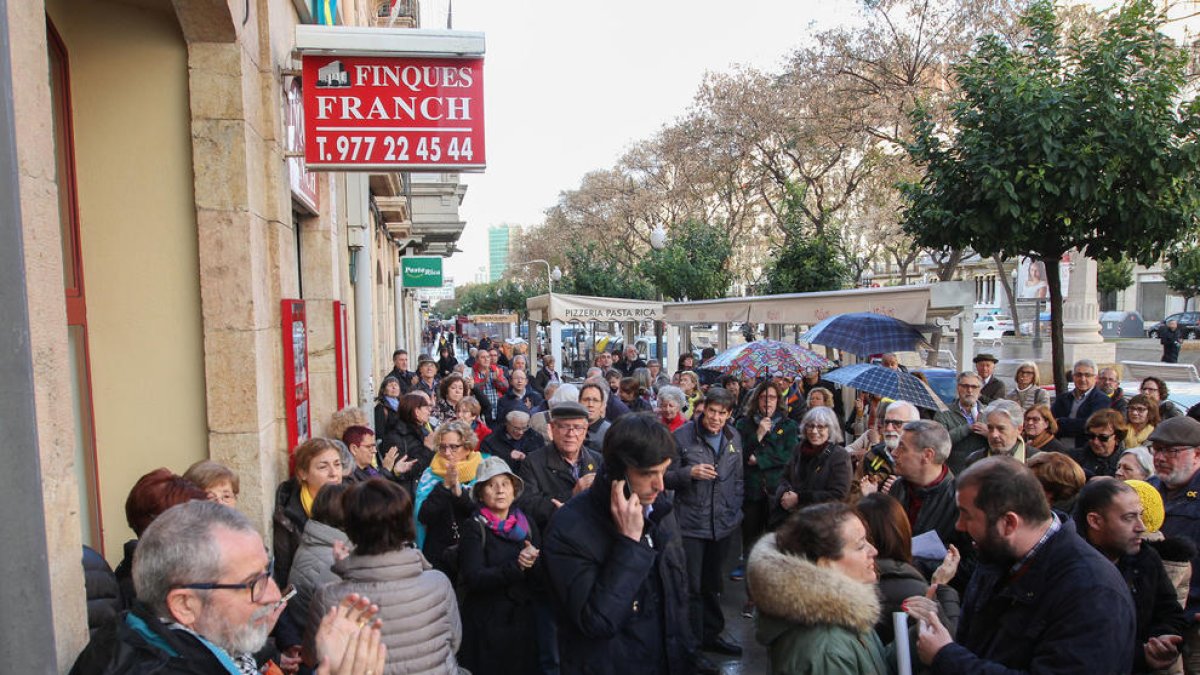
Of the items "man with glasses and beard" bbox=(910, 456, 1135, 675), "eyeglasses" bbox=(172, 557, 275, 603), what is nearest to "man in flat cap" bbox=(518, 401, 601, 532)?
"man with glasses and beard" bbox=(910, 456, 1135, 675)

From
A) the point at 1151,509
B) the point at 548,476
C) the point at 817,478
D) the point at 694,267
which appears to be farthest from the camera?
the point at 694,267

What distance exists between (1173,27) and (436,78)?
38.6m

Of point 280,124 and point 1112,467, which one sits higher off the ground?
point 280,124

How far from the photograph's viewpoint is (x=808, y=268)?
16.0 meters

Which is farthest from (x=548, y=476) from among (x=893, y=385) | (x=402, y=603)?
(x=893, y=385)

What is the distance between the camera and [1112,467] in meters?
5.75

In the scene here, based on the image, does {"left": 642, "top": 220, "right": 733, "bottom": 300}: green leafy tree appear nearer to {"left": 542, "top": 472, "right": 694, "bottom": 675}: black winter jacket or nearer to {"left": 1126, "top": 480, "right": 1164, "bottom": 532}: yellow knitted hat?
{"left": 1126, "top": 480, "right": 1164, "bottom": 532}: yellow knitted hat

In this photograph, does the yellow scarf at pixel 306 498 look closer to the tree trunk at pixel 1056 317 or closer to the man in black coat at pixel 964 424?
the man in black coat at pixel 964 424

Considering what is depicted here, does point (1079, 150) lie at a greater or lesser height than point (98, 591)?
greater

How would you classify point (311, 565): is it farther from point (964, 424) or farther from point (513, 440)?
point (964, 424)

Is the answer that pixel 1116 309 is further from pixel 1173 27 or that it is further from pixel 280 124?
pixel 280 124

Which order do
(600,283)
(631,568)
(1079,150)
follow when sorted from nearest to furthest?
(631,568) → (1079,150) → (600,283)

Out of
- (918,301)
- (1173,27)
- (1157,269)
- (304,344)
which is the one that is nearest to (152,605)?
(304,344)

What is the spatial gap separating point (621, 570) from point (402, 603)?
867 millimetres
